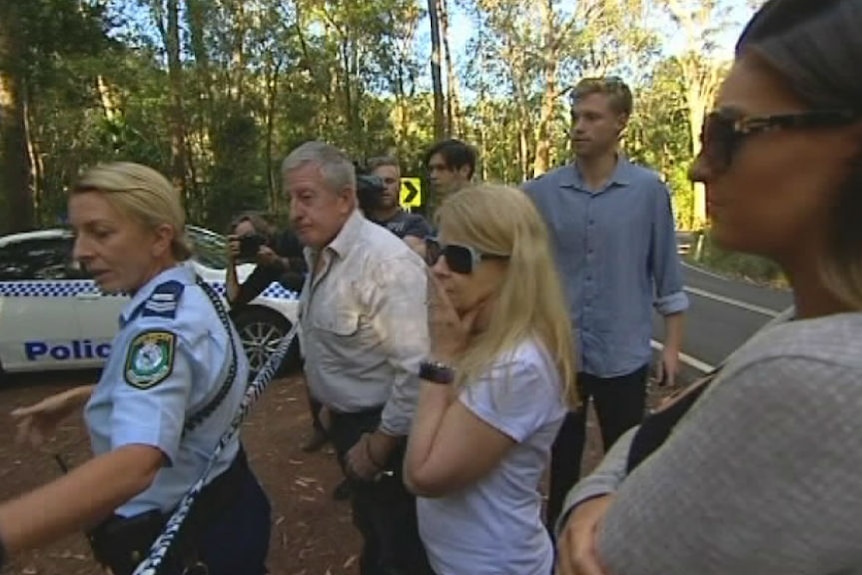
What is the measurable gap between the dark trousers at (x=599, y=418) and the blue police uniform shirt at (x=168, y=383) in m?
1.95

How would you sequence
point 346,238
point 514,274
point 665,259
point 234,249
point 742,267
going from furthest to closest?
point 742,267 < point 234,249 < point 665,259 < point 346,238 < point 514,274

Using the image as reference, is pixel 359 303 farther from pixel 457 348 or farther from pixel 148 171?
pixel 148 171

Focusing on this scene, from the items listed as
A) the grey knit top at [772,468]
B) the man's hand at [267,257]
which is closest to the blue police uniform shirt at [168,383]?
the grey knit top at [772,468]

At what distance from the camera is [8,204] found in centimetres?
1112

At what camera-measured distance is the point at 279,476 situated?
5527mm

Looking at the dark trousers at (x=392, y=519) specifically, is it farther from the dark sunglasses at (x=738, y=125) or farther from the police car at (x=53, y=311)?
the police car at (x=53, y=311)

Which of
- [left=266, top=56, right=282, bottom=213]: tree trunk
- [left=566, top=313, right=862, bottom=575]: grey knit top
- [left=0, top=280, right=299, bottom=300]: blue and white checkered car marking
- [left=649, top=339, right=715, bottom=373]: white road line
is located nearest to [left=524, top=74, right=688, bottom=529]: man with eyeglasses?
[left=566, top=313, right=862, bottom=575]: grey knit top

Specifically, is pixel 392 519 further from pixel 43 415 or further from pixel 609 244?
pixel 609 244

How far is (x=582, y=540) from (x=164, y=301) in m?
1.19

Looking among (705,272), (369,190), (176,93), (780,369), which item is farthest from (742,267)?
(780,369)

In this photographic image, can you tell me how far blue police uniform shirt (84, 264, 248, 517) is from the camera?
161cm

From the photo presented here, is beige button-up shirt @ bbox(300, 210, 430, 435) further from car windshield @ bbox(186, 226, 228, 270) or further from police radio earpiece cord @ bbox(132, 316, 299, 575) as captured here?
car windshield @ bbox(186, 226, 228, 270)

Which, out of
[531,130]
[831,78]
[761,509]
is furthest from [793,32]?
[531,130]

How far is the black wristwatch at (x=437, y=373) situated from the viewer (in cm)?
197
